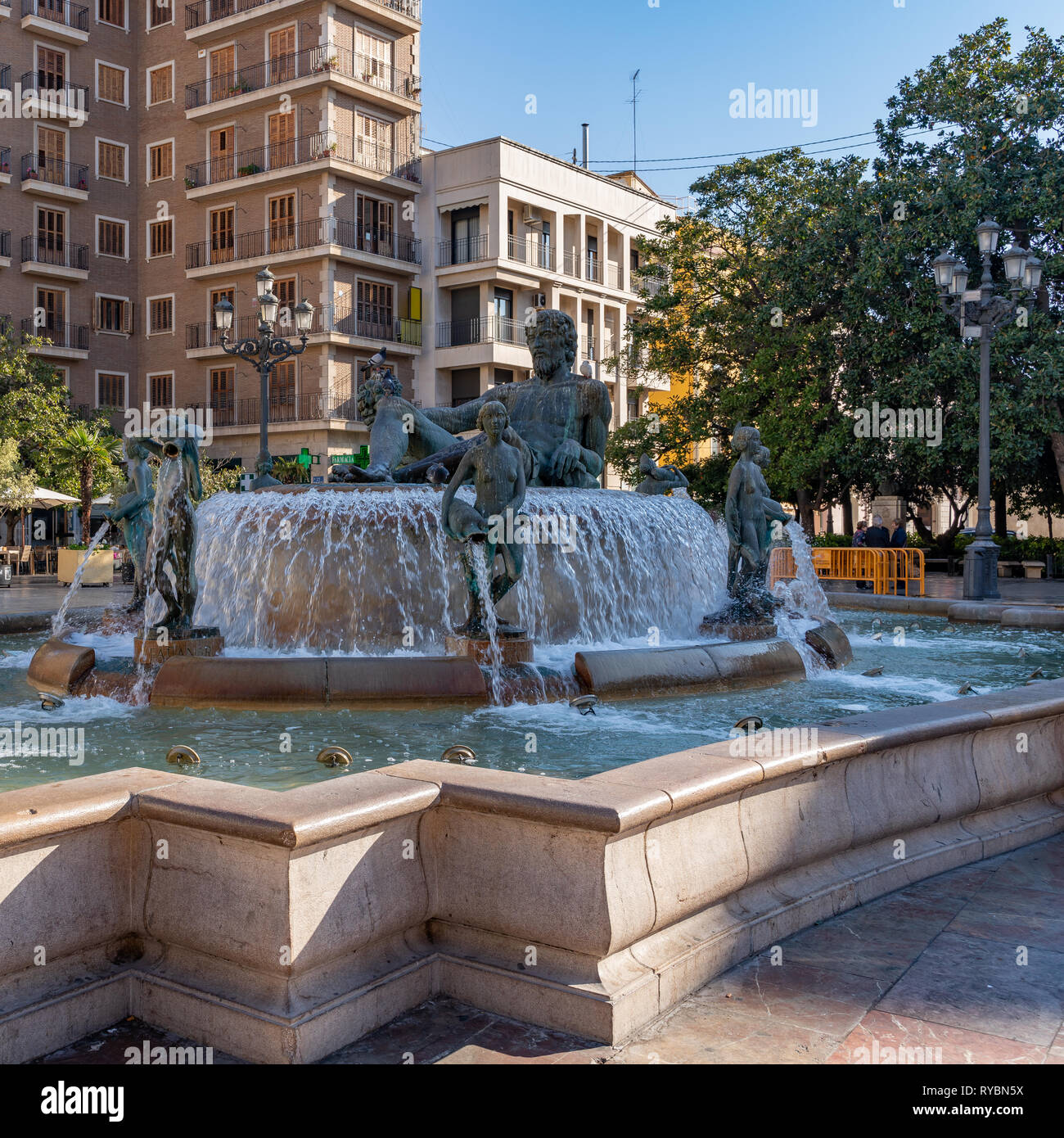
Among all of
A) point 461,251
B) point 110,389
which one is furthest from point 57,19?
point 461,251

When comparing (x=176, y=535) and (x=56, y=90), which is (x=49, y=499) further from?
(x=176, y=535)

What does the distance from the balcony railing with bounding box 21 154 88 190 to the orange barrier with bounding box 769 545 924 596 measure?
1198 inches

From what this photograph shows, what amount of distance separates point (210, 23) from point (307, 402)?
14097mm

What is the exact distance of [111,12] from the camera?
135 feet

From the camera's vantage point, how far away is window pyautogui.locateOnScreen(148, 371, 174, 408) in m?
41.2

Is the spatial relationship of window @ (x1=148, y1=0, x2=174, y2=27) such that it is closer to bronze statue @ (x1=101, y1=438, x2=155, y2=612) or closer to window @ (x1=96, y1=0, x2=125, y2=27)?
window @ (x1=96, y1=0, x2=125, y2=27)

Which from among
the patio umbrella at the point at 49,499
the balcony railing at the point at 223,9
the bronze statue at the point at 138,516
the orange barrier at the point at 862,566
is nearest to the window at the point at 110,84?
the balcony railing at the point at 223,9

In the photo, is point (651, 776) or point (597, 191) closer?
point (651, 776)

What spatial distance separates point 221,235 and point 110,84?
7353 mm

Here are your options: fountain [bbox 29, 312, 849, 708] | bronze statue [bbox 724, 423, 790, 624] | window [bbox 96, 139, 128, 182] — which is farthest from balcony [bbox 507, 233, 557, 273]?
bronze statue [bbox 724, 423, 790, 624]

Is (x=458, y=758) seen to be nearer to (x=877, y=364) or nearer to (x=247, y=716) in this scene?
(x=247, y=716)

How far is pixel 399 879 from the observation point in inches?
125

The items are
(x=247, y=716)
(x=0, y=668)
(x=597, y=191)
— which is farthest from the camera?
(x=597, y=191)
